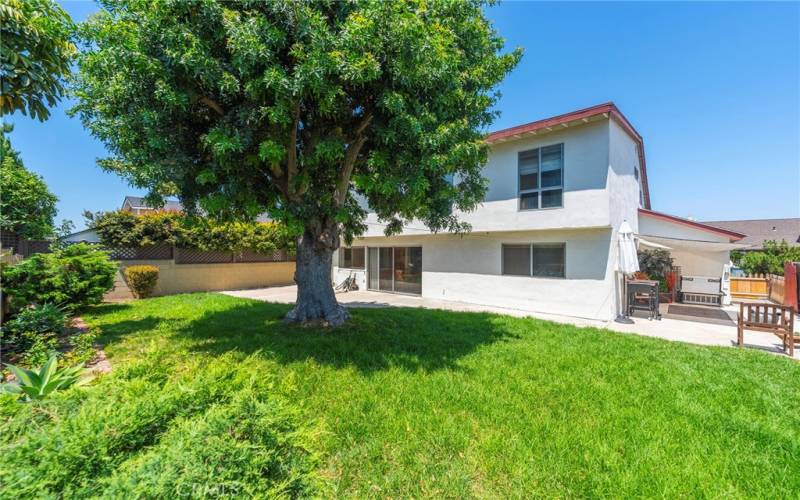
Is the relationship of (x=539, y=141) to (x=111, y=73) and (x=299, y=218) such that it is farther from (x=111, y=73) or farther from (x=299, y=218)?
(x=111, y=73)

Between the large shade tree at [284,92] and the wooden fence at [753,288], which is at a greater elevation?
the large shade tree at [284,92]

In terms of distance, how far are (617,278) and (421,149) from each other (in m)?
8.95

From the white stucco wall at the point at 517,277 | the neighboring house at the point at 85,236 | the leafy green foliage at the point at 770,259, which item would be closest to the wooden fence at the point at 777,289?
the white stucco wall at the point at 517,277

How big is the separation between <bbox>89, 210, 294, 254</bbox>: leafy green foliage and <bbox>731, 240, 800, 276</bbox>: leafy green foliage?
31.3 m

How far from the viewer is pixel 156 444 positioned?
79.7 inches

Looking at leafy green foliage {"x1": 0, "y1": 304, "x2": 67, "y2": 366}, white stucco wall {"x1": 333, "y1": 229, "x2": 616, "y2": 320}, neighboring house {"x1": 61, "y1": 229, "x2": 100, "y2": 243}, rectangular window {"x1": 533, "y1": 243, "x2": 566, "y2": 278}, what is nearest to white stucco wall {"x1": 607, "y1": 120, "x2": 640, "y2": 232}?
white stucco wall {"x1": 333, "y1": 229, "x2": 616, "y2": 320}

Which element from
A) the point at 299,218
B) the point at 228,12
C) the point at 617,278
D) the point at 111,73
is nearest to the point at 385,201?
the point at 299,218

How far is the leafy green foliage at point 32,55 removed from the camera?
12.5 feet

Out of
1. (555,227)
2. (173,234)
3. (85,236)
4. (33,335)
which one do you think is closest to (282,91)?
(33,335)

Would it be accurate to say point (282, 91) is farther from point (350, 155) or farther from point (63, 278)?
point (63, 278)

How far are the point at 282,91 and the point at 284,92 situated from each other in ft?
0.13

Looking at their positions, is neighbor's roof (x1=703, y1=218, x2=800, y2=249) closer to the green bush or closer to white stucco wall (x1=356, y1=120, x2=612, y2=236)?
white stucco wall (x1=356, y1=120, x2=612, y2=236)

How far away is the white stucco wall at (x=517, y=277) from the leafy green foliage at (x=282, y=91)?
584 cm

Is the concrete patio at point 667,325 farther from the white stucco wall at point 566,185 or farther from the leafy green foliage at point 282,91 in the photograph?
the leafy green foliage at point 282,91
